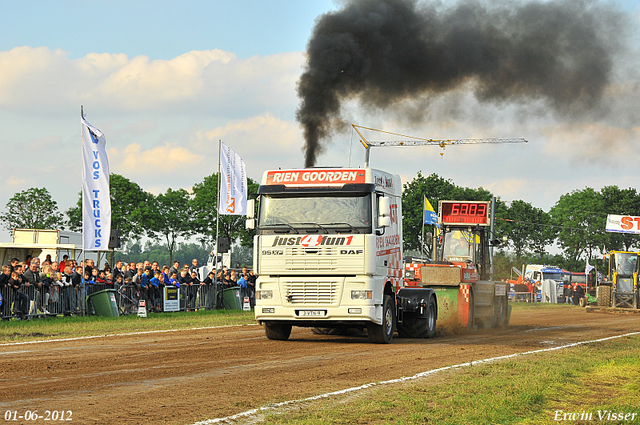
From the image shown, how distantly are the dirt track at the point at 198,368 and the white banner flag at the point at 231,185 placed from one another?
14.1 meters

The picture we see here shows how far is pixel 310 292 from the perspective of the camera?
571 inches

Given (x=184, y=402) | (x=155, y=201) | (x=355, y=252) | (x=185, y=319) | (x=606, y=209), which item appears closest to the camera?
(x=184, y=402)

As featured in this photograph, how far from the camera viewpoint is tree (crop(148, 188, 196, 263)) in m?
82.0

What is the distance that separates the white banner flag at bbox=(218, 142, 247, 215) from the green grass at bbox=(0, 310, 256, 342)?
7.19 meters

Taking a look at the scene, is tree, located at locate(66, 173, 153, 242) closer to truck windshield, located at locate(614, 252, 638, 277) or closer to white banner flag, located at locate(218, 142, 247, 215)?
white banner flag, located at locate(218, 142, 247, 215)

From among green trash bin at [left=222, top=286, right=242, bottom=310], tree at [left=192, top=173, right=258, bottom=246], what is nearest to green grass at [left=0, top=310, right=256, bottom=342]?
green trash bin at [left=222, top=286, right=242, bottom=310]

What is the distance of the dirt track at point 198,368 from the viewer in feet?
25.4

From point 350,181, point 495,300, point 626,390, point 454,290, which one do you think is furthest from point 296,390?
point 495,300

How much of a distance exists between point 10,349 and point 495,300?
1343 centimetres

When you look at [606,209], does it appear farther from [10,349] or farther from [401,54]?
[10,349]

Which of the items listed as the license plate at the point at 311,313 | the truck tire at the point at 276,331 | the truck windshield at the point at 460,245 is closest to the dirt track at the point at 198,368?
the truck tire at the point at 276,331

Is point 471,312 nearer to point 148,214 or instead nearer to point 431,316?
point 431,316

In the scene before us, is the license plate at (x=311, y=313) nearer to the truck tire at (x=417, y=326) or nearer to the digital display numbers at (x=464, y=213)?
the truck tire at (x=417, y=326)

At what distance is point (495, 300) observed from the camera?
839 inches
